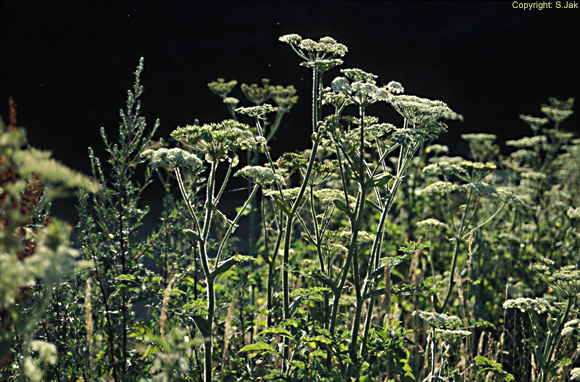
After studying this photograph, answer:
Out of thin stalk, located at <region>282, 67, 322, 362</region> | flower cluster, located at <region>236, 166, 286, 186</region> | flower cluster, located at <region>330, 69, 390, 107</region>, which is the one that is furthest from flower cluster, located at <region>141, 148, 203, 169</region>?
flower cluster, located at <region>330, 69, 390, 107</region>

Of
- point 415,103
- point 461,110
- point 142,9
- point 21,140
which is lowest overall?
point 21,140

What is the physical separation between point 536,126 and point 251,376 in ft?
13.7

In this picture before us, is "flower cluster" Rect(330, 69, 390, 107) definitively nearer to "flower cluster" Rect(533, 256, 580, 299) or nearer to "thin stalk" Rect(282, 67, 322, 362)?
"thin stalk" Rect(282, 67, 322, 362)

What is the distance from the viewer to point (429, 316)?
2.22 metres

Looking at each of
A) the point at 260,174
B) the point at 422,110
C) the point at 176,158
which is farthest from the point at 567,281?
the point at 176,158

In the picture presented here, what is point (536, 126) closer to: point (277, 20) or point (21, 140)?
point (277, 20)

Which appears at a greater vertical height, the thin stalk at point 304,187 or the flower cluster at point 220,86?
the flower cluster at point 220,86

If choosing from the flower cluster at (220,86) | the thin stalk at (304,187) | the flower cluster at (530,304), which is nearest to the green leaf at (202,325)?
the thin stalk at (304,187)

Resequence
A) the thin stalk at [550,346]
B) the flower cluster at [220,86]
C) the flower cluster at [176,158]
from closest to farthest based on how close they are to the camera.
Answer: the flower cluster at [176,158]
the thin stalk at [550,346]
the flower cluster at [220,86]

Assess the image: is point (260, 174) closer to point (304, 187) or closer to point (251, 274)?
point (304, 187)

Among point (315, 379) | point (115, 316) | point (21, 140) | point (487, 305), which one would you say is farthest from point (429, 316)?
point (487, 305)

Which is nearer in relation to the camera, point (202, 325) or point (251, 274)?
point (202, 325)

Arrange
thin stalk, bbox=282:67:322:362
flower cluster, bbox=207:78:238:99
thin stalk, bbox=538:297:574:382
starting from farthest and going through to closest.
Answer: flower cluster, bbox=207:78:238:99, thin stalk, bbox=538:297:574:382, thin stalk, bbox=282:67:322:362

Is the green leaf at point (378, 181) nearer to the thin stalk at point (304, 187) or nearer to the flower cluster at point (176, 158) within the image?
the thin stalk at point (304, 187)
